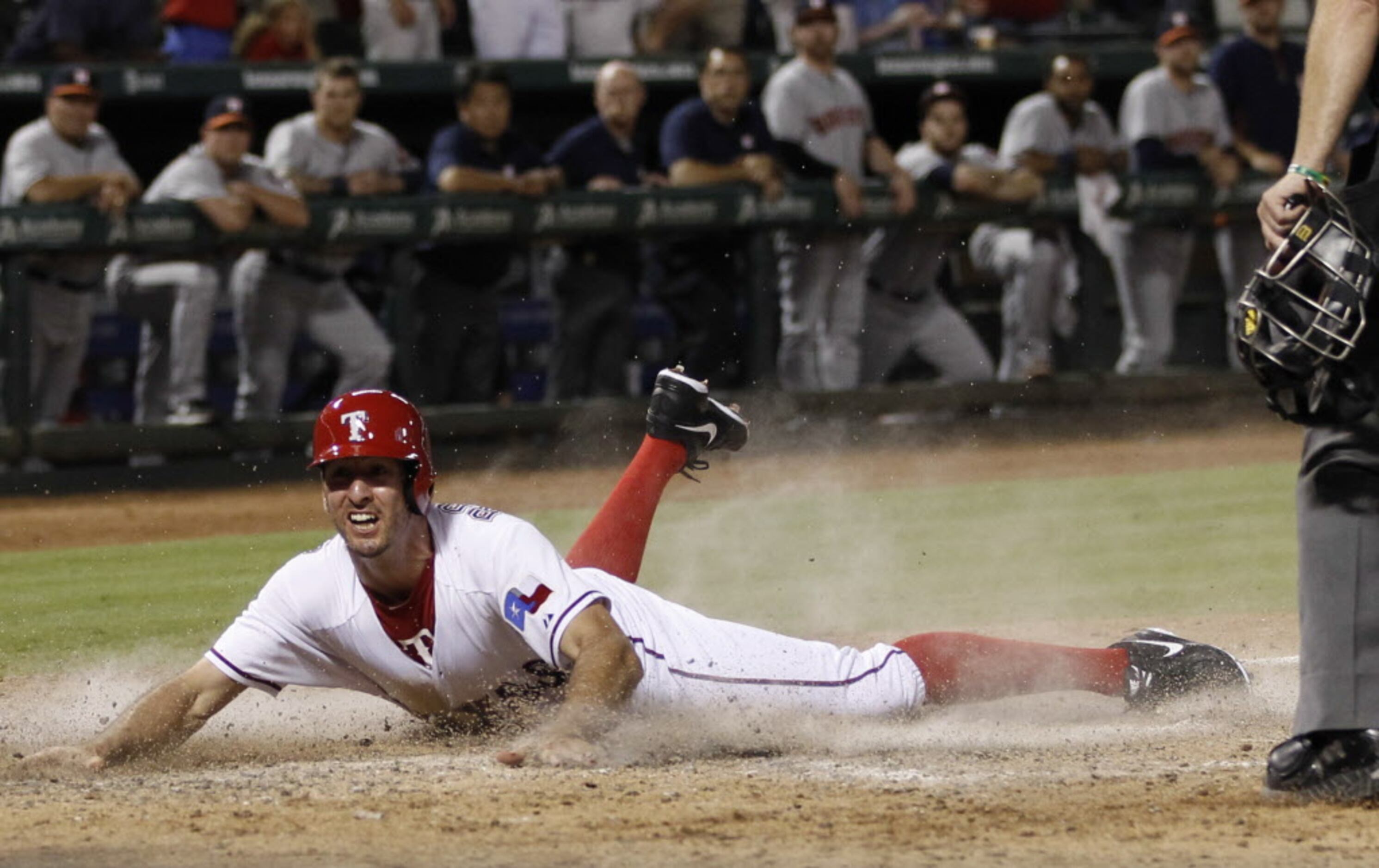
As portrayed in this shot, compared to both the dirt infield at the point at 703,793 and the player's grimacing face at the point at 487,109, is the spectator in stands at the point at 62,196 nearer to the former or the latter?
the player's grimacing face at the point at 487,109

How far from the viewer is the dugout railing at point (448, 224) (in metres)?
8.93

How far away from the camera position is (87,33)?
10.0 m

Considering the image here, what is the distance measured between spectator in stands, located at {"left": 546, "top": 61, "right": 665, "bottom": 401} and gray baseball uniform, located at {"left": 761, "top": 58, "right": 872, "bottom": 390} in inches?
32.6

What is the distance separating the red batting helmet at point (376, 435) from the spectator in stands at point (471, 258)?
561 cm

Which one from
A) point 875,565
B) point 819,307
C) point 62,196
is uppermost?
point 62,196

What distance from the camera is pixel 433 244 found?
979 cm

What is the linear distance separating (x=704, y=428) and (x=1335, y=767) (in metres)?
2.20

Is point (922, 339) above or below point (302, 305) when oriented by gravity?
below

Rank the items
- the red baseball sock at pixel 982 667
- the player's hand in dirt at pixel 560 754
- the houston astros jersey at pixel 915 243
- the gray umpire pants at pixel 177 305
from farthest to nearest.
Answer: the houston astros jersey at pixel 915 243
the gray umpire pants at pixel 177 305
the red baseball sock at pixel 982 667
the player's hand in dirt at pixel 560 754

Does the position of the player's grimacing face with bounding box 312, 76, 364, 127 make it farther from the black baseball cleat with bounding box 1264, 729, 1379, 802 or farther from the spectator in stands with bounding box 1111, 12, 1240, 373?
the black baseball cleat with bounding box 1264, 729, 1379, 802

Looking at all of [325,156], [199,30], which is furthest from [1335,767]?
[199,30]

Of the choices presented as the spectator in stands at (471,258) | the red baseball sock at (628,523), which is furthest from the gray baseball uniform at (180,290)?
the red baseball sock at (628,523)

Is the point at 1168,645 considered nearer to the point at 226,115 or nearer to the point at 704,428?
the point at 704,428

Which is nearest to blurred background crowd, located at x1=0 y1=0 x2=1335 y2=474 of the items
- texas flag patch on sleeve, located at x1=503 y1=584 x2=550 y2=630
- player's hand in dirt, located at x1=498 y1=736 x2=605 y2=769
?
texas flag patch on sleeve, located at x1=503 y1=584 x2=550 y2=630
